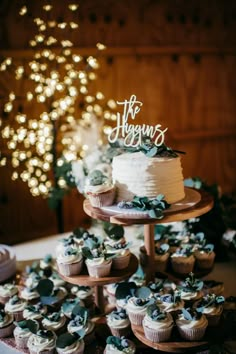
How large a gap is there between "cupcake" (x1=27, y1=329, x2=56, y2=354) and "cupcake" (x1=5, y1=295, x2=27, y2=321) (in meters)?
0.29

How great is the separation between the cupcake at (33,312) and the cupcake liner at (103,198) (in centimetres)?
66

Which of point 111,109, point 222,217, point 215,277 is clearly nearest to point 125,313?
point 215,277

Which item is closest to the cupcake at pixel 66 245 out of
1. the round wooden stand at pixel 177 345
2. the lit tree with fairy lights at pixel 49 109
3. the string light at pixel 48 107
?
the round wooden stand at pixel 177 345

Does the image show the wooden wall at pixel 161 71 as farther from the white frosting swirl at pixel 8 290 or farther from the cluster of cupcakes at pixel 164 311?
the cluster of cupcakes at pixel 164 311

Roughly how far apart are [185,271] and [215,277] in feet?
1.71

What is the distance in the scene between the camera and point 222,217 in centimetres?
355

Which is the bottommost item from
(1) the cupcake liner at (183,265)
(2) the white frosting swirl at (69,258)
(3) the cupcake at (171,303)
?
(3) the cupcake at (171,303)

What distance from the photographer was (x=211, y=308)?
7.90 feet

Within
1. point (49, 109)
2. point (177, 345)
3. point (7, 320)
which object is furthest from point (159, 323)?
point (49, 109)

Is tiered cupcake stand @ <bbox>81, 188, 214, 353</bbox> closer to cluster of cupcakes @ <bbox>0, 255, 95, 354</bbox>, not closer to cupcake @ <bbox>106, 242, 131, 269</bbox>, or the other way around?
cupcake @ <bbox>106, 242, 131, 269</bbox>

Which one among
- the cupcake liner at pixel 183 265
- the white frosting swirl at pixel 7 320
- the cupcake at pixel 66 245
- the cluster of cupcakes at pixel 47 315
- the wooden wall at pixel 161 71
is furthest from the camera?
the wooden wall at pixel 161 71

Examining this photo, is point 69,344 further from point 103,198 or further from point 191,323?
point 103,198

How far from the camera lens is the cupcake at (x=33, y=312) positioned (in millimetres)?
2602

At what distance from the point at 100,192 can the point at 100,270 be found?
400 mm
